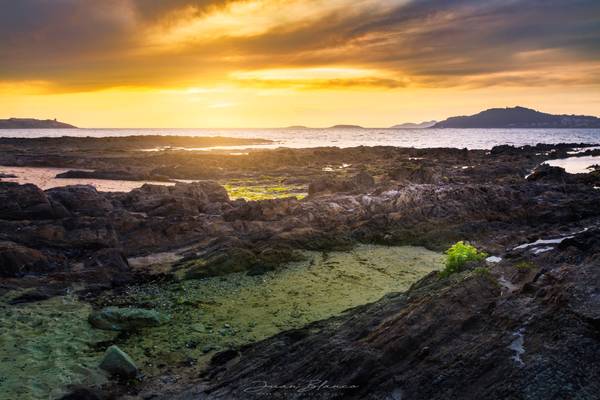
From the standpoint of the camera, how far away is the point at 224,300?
2036cm

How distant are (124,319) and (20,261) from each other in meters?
8.84

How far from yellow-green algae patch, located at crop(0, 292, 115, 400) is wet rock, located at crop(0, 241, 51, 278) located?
9.18 ft

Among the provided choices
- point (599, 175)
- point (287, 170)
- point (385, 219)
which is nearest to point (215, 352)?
point (385, 219)

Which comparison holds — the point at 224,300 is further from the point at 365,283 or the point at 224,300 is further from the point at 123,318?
the point at 365,283

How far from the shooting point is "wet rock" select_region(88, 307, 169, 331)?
17.3 meters

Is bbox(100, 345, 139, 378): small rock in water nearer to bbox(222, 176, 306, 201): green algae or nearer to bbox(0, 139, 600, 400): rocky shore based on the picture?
bbox(0, 139, 600, 400): rocky shore

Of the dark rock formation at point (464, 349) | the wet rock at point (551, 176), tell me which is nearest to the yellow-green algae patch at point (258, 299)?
the dark rock formation at point (464, 349)

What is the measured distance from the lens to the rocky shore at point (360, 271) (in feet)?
31.3

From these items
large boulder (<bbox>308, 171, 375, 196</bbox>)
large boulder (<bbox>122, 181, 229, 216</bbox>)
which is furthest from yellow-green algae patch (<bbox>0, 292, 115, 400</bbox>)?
large boulder (<bbox>308, 171, 375, 196</bbox>)

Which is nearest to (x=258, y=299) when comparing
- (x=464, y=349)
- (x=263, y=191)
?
(x=464, y=349)

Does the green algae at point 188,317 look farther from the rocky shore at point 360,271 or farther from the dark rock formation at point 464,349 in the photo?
the dark rock formation at point 464,349

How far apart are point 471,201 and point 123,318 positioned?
25238mm

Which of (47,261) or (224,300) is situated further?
(47,261)

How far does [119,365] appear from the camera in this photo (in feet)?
46.1
